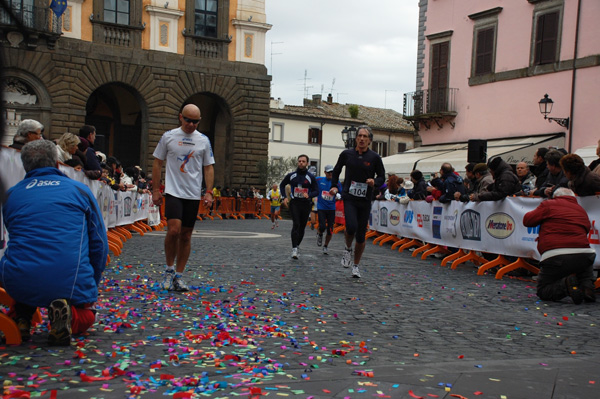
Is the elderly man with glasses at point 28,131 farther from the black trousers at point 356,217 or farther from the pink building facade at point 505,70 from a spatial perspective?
the pink building facade at point 505,70

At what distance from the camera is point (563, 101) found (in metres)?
24.5

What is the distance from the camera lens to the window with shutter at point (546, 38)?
2488 centimetres

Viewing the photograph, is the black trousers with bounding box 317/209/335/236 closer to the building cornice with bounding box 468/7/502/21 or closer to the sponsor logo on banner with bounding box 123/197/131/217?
the sponsor logo on banner with bounding box 123/197/131/217

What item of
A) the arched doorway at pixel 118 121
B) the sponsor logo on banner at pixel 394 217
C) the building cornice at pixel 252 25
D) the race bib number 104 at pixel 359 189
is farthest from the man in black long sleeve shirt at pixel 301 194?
the arched doorway at pixel 118 121

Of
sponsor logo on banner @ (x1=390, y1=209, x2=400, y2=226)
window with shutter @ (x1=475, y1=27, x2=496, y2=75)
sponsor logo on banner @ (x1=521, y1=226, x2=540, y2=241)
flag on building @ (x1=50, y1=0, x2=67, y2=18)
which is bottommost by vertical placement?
sponsor logo on banner @ (x1=390, y1=209, x2=400, y2=226)

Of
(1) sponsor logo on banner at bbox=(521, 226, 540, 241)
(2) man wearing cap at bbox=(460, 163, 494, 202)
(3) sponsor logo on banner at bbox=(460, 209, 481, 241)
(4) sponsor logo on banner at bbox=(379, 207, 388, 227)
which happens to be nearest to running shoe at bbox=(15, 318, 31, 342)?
(1) sponsor logo on banner at bbox=(521, 226, 540, 241)

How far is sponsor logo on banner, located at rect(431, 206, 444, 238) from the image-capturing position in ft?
46.1

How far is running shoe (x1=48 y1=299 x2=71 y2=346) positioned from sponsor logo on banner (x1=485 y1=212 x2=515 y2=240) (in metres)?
8.03

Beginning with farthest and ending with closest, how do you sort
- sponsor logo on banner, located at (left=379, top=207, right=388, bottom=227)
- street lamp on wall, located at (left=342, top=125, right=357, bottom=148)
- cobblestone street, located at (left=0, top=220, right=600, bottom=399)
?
street lamp on wall, located at (left=342, top=125, right=357, bottom=148)
sponsor logo on banner, located at (left=379, top=207, right=388, bottom=227)
cobblestone street, located at (left=0, top=220, right=600, bottom=399)

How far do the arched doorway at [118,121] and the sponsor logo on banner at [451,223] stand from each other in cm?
2789

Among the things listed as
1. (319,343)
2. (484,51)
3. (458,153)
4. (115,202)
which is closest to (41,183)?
(319,343)

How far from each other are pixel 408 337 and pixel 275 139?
201 ft

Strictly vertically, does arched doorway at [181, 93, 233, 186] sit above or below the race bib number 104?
above

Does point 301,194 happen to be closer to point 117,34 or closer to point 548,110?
point 548,110
